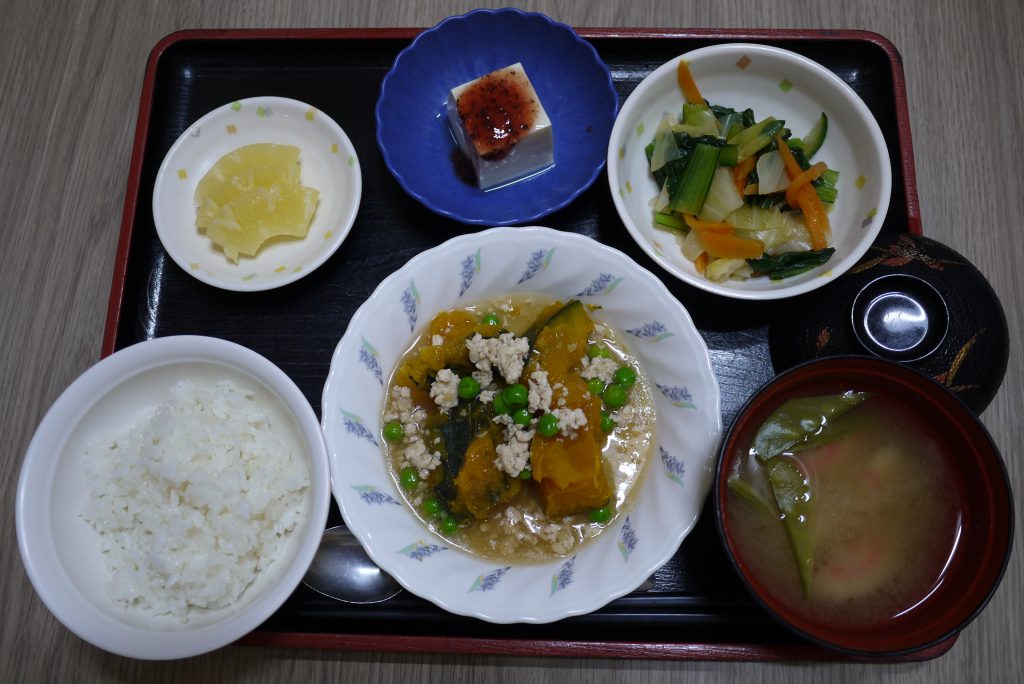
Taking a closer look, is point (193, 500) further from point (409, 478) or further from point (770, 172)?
point (770, 172)

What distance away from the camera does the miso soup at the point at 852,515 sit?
6.17ft

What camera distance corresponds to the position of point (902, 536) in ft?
6.29

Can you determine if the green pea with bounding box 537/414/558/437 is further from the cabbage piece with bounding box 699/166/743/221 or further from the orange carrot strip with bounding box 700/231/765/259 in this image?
the cabbage piece with bounding box 699/166/743/221

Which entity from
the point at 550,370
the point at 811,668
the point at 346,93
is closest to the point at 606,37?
the point at 346,93

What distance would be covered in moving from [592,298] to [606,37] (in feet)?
3.84

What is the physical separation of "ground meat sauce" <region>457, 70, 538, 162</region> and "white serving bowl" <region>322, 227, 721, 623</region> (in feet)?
1.66

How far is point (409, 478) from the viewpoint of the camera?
2.24 meters

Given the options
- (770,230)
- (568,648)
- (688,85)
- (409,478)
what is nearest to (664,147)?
(688,85)

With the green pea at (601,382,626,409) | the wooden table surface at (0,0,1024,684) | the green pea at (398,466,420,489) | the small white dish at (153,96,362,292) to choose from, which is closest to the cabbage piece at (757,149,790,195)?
the wooden table surface at (0,0,1024,684)

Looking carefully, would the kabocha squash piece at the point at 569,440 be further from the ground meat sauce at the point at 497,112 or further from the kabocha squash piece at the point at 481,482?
the ground meat sauce at the point at 497,112

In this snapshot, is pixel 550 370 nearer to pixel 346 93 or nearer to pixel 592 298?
pixel 592 298

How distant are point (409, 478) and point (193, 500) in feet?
2.22

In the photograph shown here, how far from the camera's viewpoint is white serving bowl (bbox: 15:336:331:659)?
190 centimetres

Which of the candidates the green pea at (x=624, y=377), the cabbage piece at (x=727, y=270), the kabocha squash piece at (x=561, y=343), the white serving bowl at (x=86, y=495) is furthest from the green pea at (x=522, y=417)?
the cabbage piece at (x=727, y=270)
